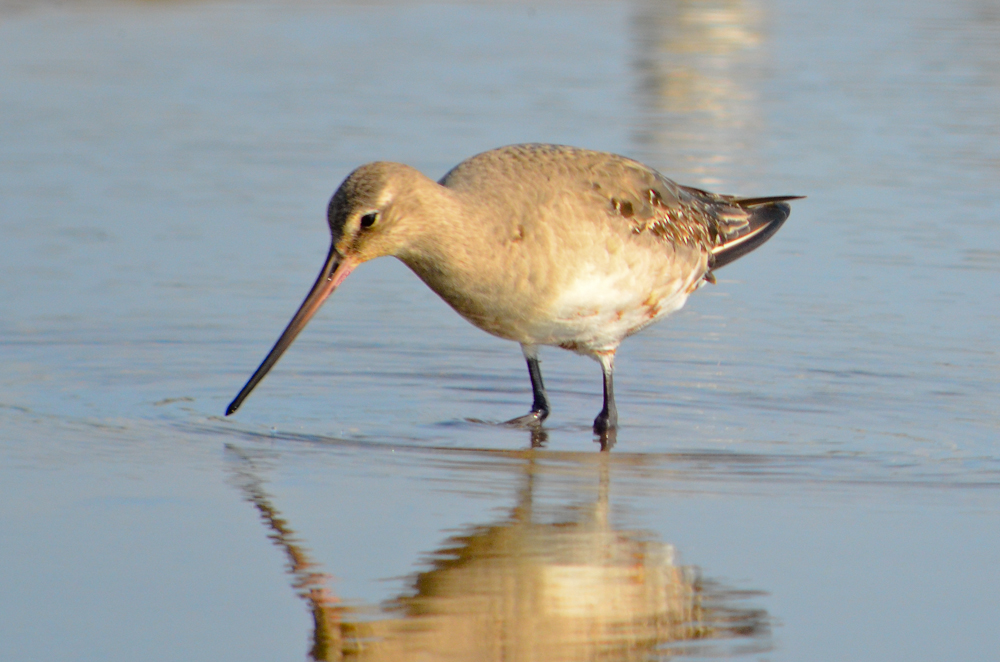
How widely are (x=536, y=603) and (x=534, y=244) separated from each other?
1.83 metres

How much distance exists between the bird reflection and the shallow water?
0.5 inches

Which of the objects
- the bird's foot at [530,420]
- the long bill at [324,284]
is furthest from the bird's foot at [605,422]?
the long bill at [324,284]

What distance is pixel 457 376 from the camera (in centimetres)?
691

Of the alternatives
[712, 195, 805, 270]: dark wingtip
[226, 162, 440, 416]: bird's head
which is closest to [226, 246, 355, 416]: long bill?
[226, 162, 440, 416]: bird's head

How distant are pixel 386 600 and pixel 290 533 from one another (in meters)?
0.60

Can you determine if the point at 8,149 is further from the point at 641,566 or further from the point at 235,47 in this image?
the point at 641,566

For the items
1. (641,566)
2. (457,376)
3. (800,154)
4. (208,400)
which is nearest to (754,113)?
(800,154)

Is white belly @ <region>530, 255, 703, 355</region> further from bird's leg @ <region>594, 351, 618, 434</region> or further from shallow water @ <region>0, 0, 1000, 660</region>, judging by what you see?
shallow water @ <region>0, 0, 1000, 660</region>

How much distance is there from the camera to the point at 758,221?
Result: 291 inches

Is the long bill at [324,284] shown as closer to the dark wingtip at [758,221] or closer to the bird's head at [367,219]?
the bird's head at [367,219]

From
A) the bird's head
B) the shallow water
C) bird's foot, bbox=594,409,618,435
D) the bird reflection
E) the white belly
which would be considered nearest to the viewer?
the bird reflection

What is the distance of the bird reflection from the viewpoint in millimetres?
3852

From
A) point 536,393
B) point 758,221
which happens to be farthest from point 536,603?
point 758,221

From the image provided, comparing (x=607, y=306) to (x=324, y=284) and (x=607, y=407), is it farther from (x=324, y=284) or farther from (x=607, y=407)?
(x=324, y=284)
